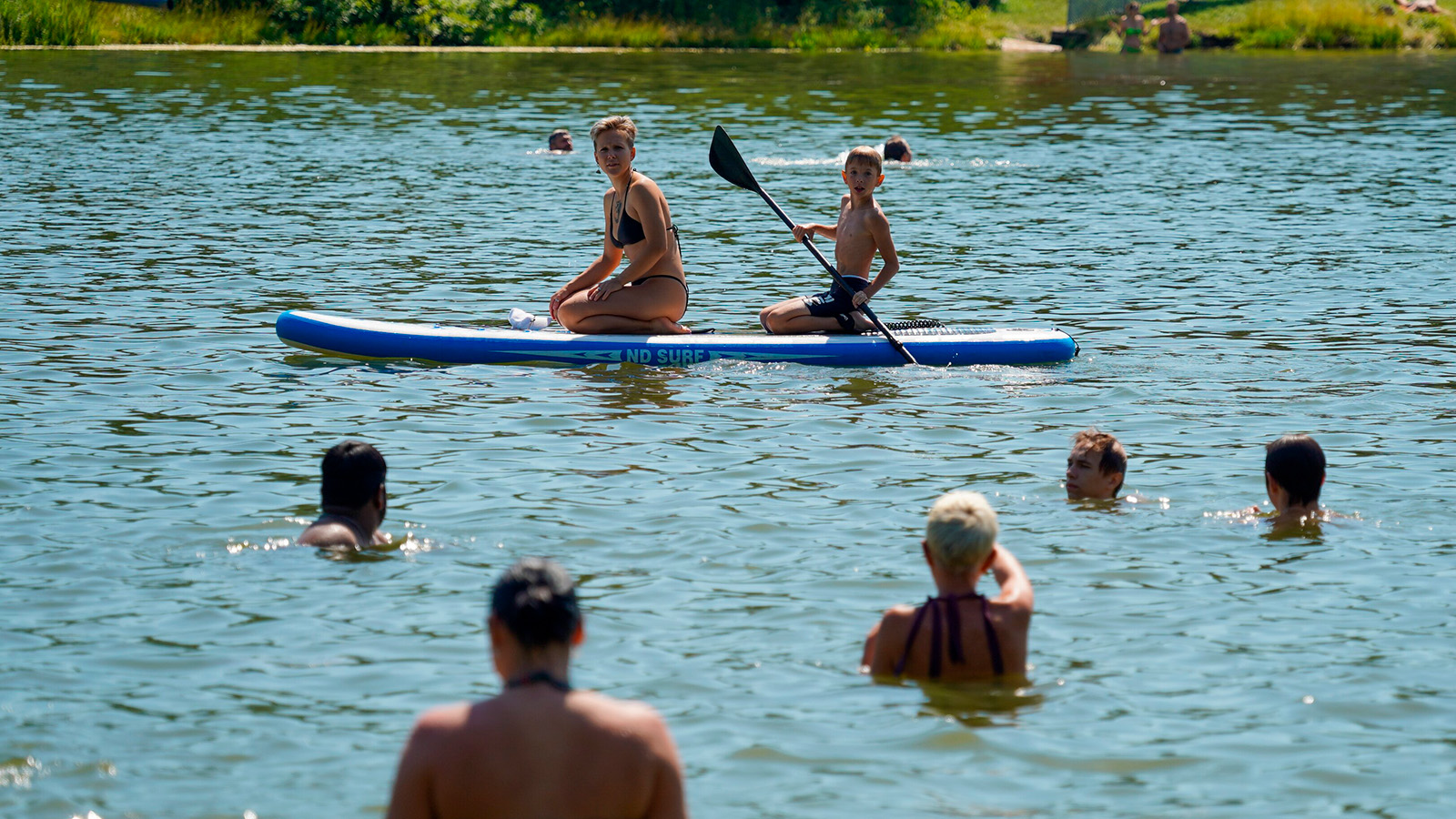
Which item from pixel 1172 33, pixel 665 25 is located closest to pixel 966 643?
pixel 665 25

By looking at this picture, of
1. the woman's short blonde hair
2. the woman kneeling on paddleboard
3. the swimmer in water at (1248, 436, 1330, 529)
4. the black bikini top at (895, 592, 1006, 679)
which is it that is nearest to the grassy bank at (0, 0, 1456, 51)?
the woman kneeling on paddleboard

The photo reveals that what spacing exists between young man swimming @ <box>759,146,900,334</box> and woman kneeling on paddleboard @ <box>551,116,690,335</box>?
77 cm

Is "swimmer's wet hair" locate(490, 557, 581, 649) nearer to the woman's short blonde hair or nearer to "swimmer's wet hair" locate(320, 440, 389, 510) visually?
"swimmer's wet hair" locate(320, 440, 389, 510)

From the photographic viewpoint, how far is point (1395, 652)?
20.7 feet

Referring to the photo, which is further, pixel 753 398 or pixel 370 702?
pixel 753 398

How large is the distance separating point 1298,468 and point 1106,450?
2.87ft

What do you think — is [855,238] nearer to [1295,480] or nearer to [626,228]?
[626,228]

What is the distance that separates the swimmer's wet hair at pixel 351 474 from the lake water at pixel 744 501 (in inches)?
10.6

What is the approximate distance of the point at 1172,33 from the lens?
46406 mm

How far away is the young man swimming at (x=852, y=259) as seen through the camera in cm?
1098

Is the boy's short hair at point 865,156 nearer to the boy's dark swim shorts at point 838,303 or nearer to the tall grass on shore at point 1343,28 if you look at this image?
the boy's dark swim shorts at point 838,303

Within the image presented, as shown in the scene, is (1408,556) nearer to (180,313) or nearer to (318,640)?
(318,640)

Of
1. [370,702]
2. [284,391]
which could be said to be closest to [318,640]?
[370,702]

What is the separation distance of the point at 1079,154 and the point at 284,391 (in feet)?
54.3
